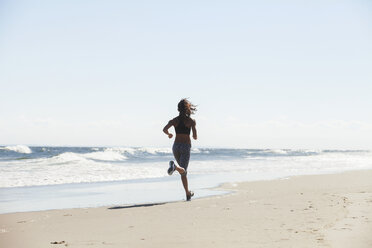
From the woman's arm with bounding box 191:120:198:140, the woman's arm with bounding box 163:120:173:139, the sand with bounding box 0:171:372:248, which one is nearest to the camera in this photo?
the sand with bounding box 0:171:372:248

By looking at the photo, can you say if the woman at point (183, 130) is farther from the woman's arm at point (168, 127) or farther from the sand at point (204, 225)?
the sand at point (204, 225)

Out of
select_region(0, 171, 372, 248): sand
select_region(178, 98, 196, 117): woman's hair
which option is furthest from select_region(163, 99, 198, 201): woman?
select_region(0, 171, 372, 248): sand

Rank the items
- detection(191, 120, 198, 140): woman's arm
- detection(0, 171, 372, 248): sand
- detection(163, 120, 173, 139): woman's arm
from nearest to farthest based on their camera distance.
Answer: detection(0, 171, 372, 248): sand
detection(163, 120, 173, 139): woman's arm
detection(191, 120, 198, 140): woman's arm

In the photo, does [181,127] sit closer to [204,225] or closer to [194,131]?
[194,131]

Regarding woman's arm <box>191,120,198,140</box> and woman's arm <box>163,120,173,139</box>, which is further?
woman's arm <box>191,120,198,140</box>

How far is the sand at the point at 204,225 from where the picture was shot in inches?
144

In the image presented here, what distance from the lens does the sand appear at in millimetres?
3648

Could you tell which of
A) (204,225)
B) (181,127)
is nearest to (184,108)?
(181,127)

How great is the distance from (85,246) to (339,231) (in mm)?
2444

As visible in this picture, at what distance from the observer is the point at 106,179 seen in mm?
11930

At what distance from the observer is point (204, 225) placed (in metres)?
4.41

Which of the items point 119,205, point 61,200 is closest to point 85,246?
point 119,205

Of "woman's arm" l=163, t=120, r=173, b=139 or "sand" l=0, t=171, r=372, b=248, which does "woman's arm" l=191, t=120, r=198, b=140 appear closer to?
"woman's arm" l=163, t=120, r=173, b=139

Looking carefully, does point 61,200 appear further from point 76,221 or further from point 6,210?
point 76,221
